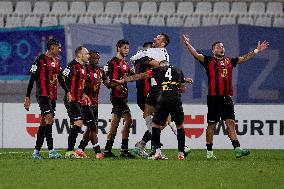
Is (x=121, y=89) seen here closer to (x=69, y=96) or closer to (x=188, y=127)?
(x=69, y=96)

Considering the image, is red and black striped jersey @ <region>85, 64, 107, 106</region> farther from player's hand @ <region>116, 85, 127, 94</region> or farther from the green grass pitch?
the green grass pitch

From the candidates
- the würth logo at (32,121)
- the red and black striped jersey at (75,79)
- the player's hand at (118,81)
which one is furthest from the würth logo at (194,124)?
the red and black striped jersey at (75,79)

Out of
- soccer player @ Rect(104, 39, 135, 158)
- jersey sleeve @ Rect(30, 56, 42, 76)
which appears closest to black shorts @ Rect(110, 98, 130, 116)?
soccer player @ Rect(104, 39, 135, 158)

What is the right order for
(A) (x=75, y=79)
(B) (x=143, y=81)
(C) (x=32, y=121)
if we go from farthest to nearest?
(C) (x=32, y=121)
(B) (x=143, y=81)
(A) (x=75, y=79)

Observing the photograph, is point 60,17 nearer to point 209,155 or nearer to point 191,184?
point 209,155

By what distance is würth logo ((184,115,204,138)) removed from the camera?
18.7 meters

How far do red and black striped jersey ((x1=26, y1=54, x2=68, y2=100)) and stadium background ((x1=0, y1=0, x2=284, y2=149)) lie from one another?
5.05m

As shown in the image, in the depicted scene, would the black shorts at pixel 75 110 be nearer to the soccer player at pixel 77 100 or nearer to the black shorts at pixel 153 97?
the soccer player at pixel 77 100

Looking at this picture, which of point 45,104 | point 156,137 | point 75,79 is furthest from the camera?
point 75,79

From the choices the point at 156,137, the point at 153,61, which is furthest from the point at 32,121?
the point at 156,137

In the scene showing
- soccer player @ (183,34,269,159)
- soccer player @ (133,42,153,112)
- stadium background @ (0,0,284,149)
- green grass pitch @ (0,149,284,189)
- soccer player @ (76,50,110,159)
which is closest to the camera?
green grass pitch @ (0,149,284,189)

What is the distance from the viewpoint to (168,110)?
13.0 meters

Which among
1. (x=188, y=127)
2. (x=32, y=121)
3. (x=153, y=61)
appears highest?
(x=153, y=61)

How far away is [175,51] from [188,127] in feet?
9.50
